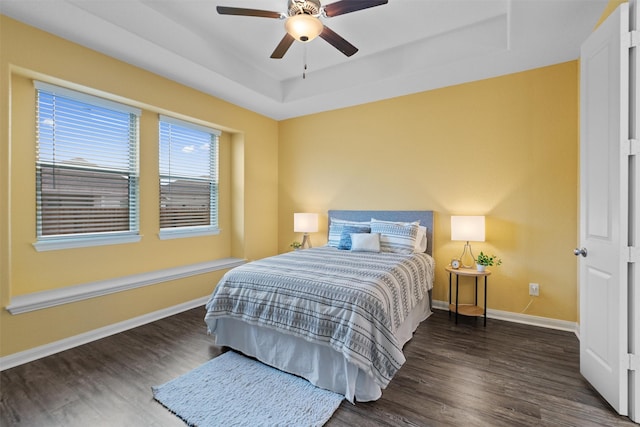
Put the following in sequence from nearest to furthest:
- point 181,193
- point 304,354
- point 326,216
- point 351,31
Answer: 1. point 304,354
2. point 351,31
3. point 181,193
4. point 326,216

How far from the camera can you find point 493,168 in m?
3.33

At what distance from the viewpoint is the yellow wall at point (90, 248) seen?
7.61ft

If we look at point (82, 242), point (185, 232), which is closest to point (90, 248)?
point (82, 242)

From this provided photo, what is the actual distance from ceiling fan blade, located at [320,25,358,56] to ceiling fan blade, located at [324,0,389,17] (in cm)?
13

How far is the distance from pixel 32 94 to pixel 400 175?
3.95m

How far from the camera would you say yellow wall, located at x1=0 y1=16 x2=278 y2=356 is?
2320 millimetres

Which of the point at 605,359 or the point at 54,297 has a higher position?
the point at 54,297

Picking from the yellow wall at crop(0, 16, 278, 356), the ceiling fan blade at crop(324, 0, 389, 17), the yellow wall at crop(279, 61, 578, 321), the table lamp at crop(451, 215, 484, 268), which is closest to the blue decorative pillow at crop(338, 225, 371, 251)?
the yellow wall at crop(279, 61, 578, 321)

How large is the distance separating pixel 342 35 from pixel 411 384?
3.32m

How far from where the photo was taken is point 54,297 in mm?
2498

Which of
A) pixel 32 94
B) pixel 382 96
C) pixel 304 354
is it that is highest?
pixel 382 96

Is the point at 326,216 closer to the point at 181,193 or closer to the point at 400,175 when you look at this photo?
the point at 400,175

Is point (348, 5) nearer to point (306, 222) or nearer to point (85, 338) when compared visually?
point (306, 222)

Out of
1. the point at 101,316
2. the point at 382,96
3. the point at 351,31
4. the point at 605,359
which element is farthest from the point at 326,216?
the point at 605,359
